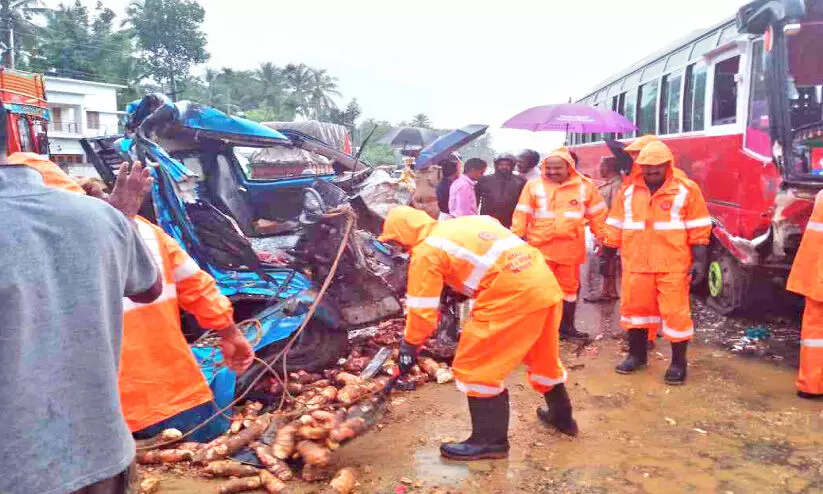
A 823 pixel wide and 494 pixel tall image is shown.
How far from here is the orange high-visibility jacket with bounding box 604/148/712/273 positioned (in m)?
4.94

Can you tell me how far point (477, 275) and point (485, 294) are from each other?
0.38ft

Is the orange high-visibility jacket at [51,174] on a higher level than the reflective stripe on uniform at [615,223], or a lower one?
higher

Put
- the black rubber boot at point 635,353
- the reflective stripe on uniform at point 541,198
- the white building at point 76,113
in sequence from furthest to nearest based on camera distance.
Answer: the white building at point 76,113 → the reflective stripe on uniform at point 541,198 → the black rubber boot at point 635,353

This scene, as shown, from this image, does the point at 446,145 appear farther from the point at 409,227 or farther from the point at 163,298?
the point at 163,298

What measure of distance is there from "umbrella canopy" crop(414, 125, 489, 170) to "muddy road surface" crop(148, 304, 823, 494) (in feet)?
8.02

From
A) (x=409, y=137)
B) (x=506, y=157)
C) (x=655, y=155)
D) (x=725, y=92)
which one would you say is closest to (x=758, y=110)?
(x=725, y=92)

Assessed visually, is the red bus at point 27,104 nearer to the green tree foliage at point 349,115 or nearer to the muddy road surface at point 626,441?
the muddy road surface at point 626,441

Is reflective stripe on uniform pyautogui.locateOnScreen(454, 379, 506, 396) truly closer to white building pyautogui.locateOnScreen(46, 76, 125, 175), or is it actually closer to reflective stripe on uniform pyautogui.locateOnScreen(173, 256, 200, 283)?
reflective stripe on uniform pyautogui.locateOnScreen(173, 256, 200, 283)

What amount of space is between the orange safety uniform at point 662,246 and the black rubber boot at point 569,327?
0.95 m

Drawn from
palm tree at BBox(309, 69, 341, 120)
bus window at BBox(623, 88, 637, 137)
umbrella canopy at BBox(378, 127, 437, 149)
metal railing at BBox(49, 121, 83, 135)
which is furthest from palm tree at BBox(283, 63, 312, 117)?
bus window at BBox(623, 88, 637, 137)

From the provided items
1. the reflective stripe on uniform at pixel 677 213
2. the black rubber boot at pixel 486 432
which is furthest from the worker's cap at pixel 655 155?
the black rubber boot at pixel 486 432

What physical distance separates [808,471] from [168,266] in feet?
11.6

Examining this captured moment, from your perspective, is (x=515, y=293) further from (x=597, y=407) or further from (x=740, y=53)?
(x=740, y=53)

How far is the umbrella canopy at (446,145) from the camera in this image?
656cm
